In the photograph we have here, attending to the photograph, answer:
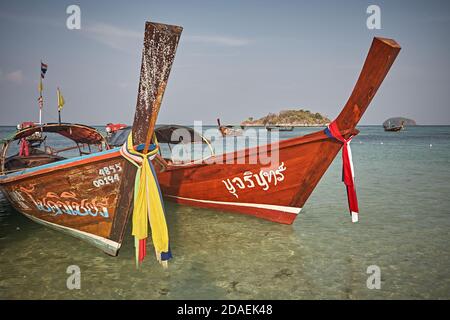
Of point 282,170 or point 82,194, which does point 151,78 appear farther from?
point 282,170

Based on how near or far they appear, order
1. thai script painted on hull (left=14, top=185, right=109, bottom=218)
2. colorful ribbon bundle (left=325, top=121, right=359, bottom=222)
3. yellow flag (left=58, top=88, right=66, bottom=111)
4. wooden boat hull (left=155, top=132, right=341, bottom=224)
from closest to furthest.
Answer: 1. thai script painted on hull (left=14, top=185, right=109, bottom=218)
2. colorful ribbon bundle (left=325, top=121, right=359, bottom=222)
3. wooden boat hull (left=155, top=132, right=341, bottom=224)
4. yellow flag (left=58, top=88, right=66, bottom=111)

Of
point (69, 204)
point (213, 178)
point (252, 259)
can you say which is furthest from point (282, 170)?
point (69, 204)

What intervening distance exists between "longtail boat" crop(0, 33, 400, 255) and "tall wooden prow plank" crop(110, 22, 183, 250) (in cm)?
2

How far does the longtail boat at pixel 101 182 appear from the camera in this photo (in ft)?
12.4

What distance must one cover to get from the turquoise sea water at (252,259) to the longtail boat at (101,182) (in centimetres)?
54

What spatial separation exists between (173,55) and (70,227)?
3.60 meters

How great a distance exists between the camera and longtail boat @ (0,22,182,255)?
378cm

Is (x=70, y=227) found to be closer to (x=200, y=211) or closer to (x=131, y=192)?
(x=131, y=192)

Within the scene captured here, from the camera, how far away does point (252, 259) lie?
5.02 metres

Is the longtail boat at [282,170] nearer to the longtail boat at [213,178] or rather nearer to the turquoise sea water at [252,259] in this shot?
the longtail boat at [213,178]

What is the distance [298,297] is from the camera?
3.92 m

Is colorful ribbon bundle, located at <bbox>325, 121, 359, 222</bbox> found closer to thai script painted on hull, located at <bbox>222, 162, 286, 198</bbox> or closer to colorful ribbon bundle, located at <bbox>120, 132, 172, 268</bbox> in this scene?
thai script painted on hull, located at <bbox>222, 162, 286, 198</bbox>

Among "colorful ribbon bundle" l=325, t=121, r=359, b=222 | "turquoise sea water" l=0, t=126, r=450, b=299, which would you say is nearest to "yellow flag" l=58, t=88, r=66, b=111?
"turquoise sea water" l=0, t=126, r=450, b=299
